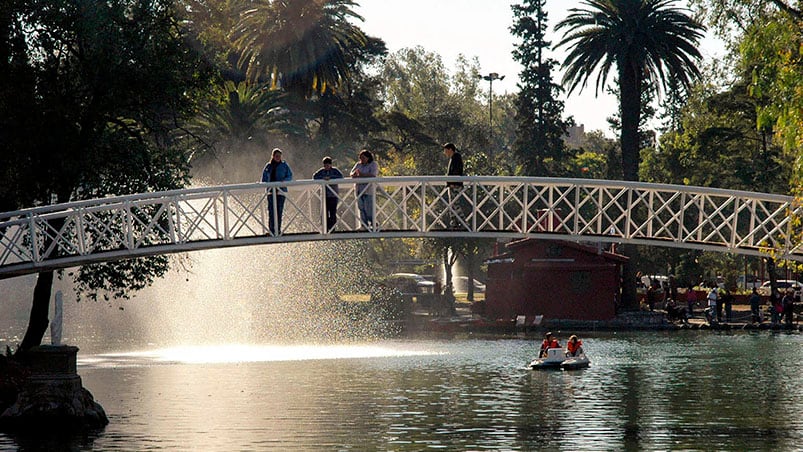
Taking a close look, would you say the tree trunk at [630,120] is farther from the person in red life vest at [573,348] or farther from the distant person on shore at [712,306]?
the person in red life vest at [573,348]

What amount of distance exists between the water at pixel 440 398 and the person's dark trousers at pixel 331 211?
242 inches

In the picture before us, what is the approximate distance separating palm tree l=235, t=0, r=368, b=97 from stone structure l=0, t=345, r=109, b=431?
5439cm

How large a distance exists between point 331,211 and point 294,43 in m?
51.9

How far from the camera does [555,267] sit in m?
87.9

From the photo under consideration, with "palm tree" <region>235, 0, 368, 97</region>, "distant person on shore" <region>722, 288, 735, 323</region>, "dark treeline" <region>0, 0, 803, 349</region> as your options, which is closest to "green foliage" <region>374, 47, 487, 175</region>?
"dark treeline" <region>0, 0, 803, 349</region>

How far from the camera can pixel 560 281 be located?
289ft

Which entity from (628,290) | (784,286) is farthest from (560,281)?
(784,286)

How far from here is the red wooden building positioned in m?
87.5

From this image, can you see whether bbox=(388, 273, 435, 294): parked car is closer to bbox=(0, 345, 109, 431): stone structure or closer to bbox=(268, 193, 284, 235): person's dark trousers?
bbox=(268, 193, 284, 235): person's dark trousers

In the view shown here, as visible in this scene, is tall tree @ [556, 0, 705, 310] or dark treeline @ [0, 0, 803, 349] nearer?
dark treeline @ [0, 0, 803, 349]

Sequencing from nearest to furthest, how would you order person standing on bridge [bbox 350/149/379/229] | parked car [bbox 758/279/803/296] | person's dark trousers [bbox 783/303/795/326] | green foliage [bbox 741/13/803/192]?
green foliage [bbox 741/13/803/192]
person standing on bridge [bbox 350/149/379/229]
person's dark trousers [bbox 783/303/795/326]
parked car [bbox 758/279/803/296]

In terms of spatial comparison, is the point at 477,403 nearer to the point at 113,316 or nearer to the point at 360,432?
the point at 360,432

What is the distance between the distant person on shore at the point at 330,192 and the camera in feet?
127

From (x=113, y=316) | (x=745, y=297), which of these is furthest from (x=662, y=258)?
(x=113, y=316)
